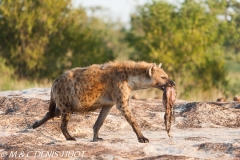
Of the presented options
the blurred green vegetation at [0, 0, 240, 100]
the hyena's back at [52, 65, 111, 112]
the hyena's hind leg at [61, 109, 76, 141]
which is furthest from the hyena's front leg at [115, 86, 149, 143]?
the blurred green vegetation at [0, 0, 240, 100]

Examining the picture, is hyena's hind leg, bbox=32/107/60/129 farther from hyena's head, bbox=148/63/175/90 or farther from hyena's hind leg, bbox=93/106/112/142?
hyena's head, bbox=148/63/175/90

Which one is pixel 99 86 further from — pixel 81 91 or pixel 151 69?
pixel 151 69

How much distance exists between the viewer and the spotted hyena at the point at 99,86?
7.25m

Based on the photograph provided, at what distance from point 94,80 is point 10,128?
4.39 ft

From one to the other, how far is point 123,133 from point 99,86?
81 cm

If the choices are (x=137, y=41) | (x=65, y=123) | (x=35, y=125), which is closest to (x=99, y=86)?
(x=65, y=123)

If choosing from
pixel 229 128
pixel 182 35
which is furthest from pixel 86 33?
pixel 229 128

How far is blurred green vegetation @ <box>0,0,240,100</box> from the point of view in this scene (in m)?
18.9

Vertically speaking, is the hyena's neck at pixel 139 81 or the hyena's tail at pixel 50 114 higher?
the hyena's neck at pixel 139 81

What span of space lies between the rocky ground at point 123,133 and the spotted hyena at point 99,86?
15.6 inches

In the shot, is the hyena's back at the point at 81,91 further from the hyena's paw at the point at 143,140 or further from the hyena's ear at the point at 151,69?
the hyena's paw at the point at 143,140

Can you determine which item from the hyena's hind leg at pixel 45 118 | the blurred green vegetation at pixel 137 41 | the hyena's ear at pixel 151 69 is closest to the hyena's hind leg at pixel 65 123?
the hyena's hind leg at pixel 45 118

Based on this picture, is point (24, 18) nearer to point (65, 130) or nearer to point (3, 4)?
point (3, 4)

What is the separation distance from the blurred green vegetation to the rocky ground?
29.5ft
